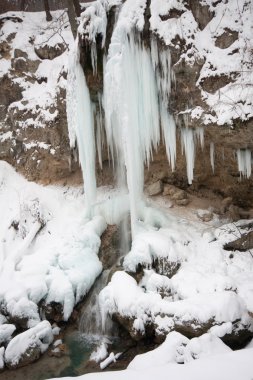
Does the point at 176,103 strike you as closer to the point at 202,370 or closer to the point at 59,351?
the point at 59,351

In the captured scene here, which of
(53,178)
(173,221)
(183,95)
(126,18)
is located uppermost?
(126,18)

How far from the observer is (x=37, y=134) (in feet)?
29.6

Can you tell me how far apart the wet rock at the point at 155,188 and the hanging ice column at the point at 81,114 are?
1.63 metres

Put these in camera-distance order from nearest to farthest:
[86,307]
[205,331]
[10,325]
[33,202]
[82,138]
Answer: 1. [205,331]
2. [10,325]
3. [86,307]
4. [82,138]
5. [33,202]

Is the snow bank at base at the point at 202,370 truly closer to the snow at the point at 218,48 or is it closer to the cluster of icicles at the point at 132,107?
the cluster of icicles at the point at 132,107

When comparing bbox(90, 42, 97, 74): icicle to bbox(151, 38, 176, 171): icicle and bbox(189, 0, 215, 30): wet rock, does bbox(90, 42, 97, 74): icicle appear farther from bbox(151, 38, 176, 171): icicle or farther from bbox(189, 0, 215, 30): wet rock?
bbox(189, 0, 215, 30): wet rock

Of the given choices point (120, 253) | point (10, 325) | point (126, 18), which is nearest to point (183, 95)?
point (126, 18)

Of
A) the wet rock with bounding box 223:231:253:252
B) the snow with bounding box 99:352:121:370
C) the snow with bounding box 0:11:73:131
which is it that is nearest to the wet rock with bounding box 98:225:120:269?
the snow with bounding box 99:352:121:370

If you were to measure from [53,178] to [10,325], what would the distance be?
14.7 ft

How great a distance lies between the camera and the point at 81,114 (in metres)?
7.02

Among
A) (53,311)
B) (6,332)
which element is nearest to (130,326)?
(53,311)

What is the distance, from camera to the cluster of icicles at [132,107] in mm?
6336

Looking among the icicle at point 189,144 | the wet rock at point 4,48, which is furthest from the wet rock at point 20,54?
the icicle at point 189,144

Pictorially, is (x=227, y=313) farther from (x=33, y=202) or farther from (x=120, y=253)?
(x=33, y=202)
